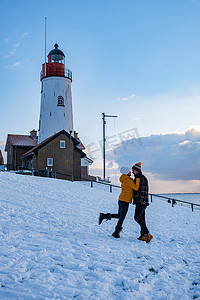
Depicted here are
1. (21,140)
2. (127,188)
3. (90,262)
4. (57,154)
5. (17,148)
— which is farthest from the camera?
(21,140)

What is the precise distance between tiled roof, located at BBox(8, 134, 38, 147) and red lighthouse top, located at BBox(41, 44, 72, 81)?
405 inches

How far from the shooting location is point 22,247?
6.90 m

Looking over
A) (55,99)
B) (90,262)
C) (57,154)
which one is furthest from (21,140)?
(90,262)

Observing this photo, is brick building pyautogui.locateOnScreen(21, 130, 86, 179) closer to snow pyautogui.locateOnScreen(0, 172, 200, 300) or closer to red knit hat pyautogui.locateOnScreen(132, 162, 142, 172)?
snow pyautogui.locateOnScreen(0, 172, 200, 300)

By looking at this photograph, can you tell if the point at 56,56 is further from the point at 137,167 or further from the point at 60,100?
the point at 137,167

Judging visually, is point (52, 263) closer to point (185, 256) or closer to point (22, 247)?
point (22, 247)

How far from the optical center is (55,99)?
37.7 m

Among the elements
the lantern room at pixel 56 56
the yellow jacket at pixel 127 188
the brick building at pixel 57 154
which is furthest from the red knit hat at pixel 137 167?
the lantern room at pixel 56 56

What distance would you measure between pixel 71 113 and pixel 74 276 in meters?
34.6

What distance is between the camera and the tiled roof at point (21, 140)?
1697 inches

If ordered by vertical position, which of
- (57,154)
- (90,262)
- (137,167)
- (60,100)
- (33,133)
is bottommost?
(90,262)

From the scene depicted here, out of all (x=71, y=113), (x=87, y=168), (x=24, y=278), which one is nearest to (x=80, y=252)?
(x=24, y=278)

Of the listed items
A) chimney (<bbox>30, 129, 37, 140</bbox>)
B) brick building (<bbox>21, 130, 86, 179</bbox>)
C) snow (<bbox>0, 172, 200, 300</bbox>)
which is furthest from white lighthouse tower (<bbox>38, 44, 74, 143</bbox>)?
snow (<bbox>0, 172, 200, 300</bbox>)

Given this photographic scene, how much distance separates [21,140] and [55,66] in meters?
12.6
